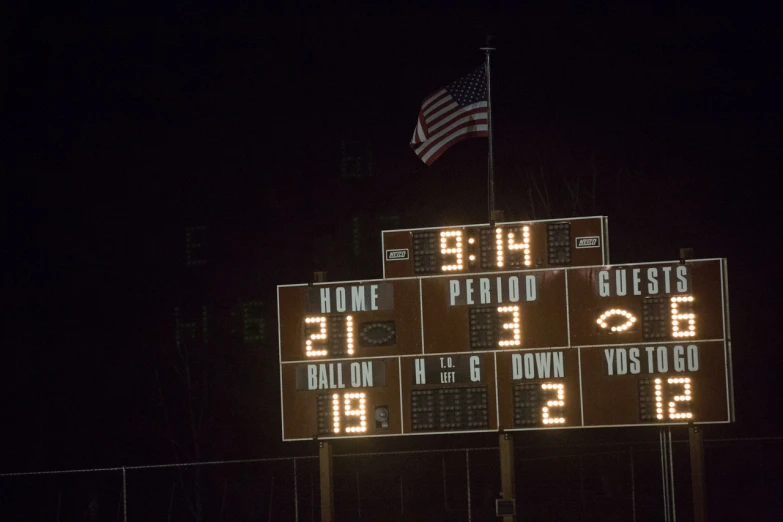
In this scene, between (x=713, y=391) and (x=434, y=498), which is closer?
(x=713, y=391)

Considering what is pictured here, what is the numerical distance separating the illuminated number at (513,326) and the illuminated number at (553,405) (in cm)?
64

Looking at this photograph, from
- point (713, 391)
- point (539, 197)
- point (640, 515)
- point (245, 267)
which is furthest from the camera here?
point (245, 267)

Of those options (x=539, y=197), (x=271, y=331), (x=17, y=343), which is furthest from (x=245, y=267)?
(x=539, y=197)

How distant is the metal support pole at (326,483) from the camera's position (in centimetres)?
1398

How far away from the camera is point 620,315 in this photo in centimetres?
1315

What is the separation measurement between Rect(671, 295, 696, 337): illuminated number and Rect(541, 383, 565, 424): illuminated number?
1.54 meters

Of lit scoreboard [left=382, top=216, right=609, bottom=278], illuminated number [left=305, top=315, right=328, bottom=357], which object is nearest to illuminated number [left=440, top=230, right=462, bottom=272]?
lit scoreboard [left=382, top=216, right=609, bottom=278]

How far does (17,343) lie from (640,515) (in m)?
24.5

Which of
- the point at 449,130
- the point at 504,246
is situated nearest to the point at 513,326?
the point at 504,246

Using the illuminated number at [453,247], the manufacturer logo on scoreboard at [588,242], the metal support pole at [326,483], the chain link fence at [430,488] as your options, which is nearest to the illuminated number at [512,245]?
the illuminated number at [453,247]

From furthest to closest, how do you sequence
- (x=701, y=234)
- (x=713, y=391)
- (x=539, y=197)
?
1. (x=701, y=234)
2. (x=539, y=197)
3. (x=713, y=391)

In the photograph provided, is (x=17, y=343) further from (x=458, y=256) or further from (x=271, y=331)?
(x=458, y=256)

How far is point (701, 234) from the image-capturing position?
32062 mm

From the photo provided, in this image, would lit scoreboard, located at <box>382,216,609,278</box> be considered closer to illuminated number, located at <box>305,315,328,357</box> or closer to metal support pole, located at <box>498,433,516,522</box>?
illuminated number, located at <box>305,315,328,357</box>
